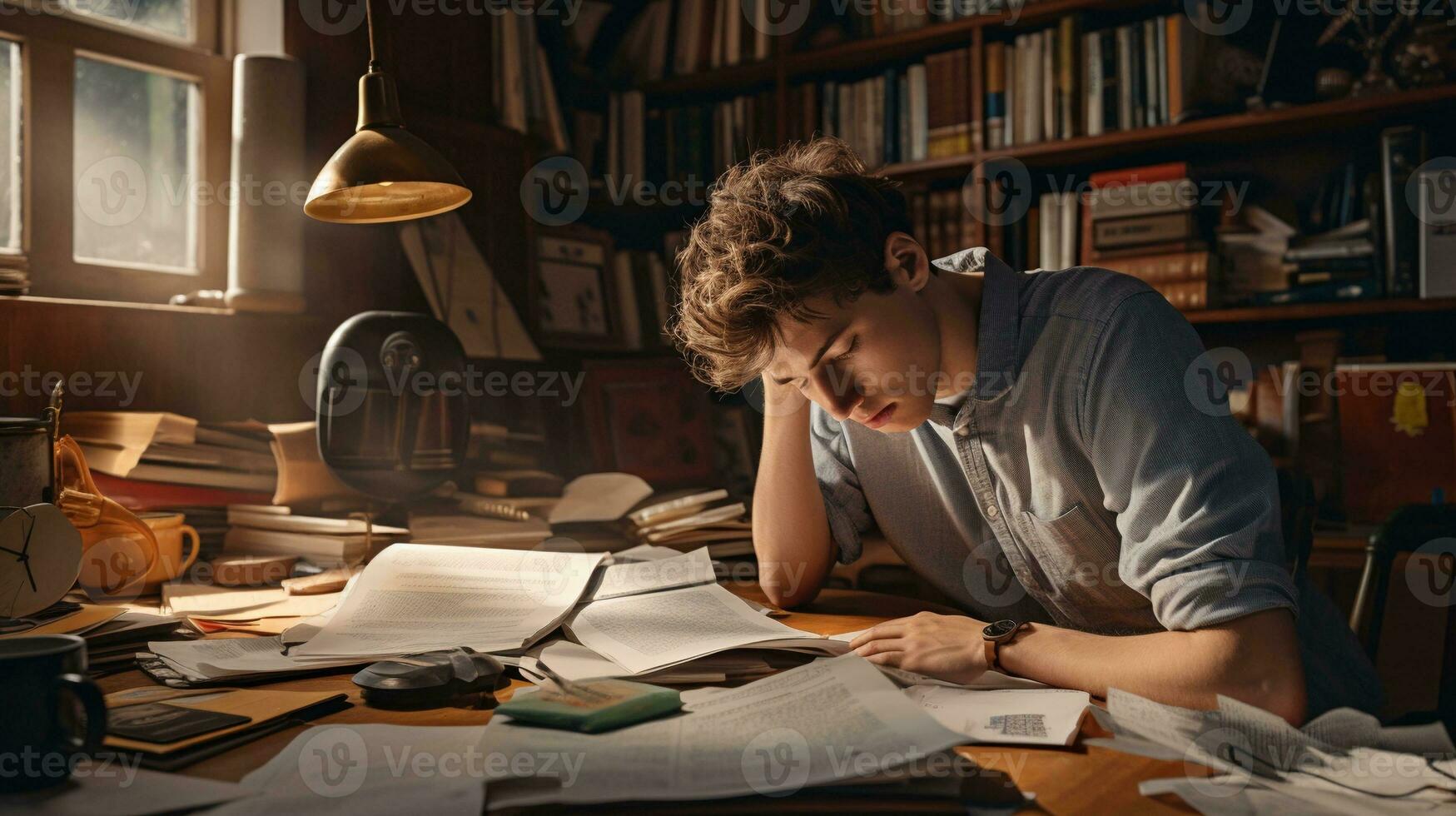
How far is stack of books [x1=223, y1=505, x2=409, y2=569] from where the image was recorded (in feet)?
4.67

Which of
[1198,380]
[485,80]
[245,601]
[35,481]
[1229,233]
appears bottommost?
[245,601]

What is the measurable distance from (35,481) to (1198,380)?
132cm

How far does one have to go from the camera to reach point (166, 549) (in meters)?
1.33

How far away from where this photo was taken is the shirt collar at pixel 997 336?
3.69 ft

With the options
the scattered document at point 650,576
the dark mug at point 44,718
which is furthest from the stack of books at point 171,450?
the dark mug at point 44,718

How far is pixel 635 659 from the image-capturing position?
90 cm

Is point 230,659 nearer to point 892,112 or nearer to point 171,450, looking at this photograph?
point 171,450

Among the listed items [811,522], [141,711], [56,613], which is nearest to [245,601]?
[56,613]

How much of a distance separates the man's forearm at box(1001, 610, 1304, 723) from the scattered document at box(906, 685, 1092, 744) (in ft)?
0.13

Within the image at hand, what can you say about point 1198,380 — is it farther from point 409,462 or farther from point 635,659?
point 409,462

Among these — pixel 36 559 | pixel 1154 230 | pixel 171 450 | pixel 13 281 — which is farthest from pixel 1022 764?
pixel 1154 230

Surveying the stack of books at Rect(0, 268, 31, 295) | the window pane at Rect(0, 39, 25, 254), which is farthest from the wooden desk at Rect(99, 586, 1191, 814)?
the window pane at Rect(0, 39, 25, 254)

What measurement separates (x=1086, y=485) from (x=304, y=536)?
1.10 m

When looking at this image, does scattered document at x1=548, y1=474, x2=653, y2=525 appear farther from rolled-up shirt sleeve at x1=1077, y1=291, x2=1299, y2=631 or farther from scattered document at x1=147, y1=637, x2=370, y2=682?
rolled-up shirt sleeve at x1=1077, y1=291, x2=1299, y2=631
